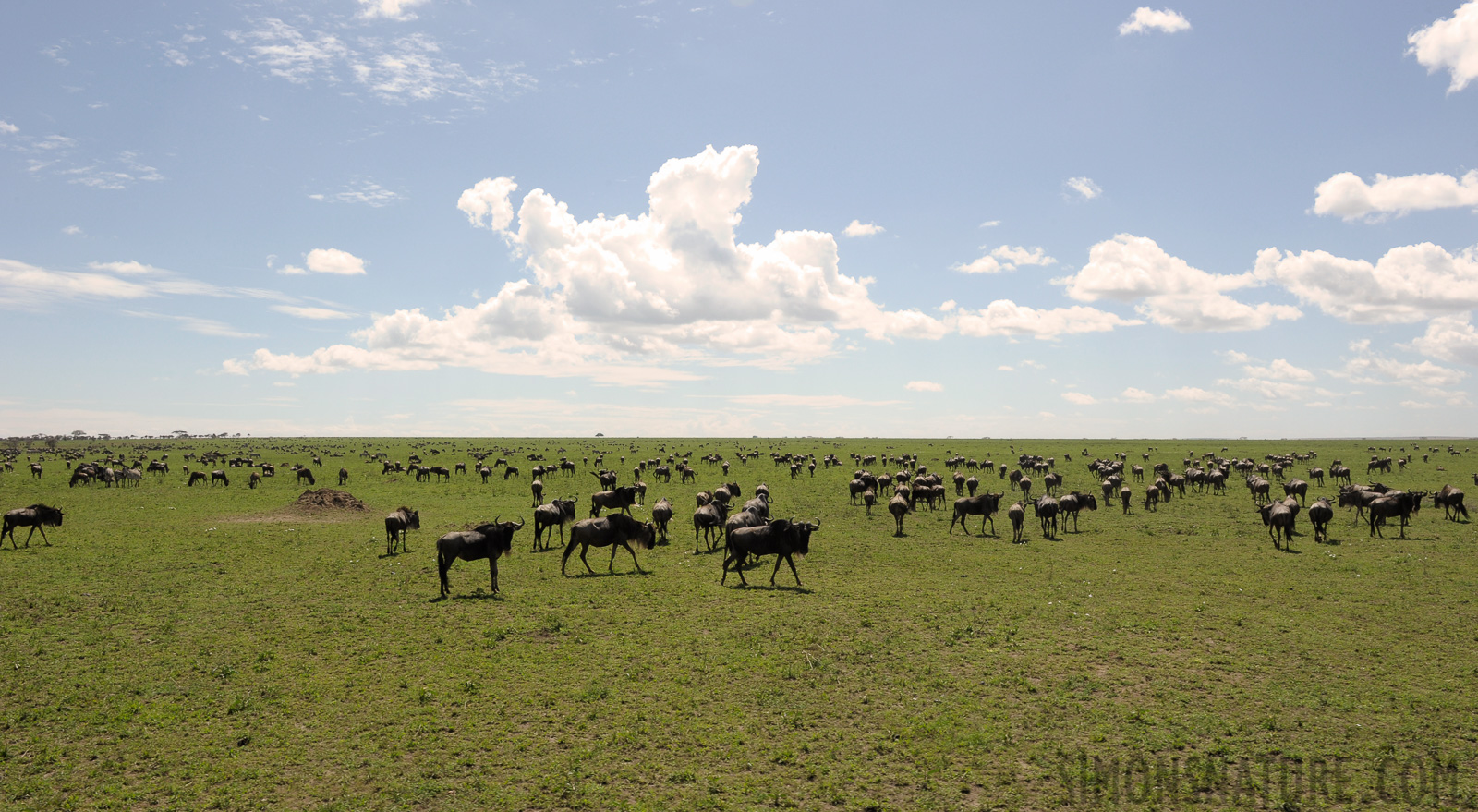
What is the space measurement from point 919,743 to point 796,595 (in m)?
9.80

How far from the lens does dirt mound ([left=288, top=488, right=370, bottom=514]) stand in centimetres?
4209

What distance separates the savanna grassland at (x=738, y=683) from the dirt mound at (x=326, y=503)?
13.7 m

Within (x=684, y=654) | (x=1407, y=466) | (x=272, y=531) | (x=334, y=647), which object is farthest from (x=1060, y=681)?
(x=1407, y=466)

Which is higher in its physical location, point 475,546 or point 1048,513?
point 475,546

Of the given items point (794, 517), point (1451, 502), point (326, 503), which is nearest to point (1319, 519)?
point (1451, 502)

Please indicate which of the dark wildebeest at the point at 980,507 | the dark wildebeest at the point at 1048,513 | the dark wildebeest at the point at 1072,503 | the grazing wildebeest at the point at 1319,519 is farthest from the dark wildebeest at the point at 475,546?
the grazing wildebeest at the point at 1319,519

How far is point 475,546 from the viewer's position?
71.0ft

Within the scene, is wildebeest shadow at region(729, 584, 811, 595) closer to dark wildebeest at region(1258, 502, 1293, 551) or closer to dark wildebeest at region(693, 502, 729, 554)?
dark wildebeest at region(693, 502, 729, 554)

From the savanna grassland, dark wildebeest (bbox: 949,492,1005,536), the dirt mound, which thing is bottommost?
the savanna grassland

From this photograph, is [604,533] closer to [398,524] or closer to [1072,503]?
[398,524]

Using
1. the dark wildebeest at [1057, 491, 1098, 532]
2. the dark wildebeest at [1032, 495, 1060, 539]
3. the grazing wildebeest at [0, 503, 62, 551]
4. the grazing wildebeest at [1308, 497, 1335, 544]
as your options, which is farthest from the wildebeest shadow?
the grazing wildebeest at [0, 503, 62, 551]

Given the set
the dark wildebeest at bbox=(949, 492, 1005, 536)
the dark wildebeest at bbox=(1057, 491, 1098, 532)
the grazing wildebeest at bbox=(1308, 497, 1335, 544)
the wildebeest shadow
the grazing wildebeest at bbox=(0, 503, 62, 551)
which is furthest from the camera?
the dark wildebeest at bbox=(1057, 491, 1098, 532)

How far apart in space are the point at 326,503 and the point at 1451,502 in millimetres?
66354

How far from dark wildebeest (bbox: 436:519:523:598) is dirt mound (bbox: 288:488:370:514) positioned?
25.8 metres
